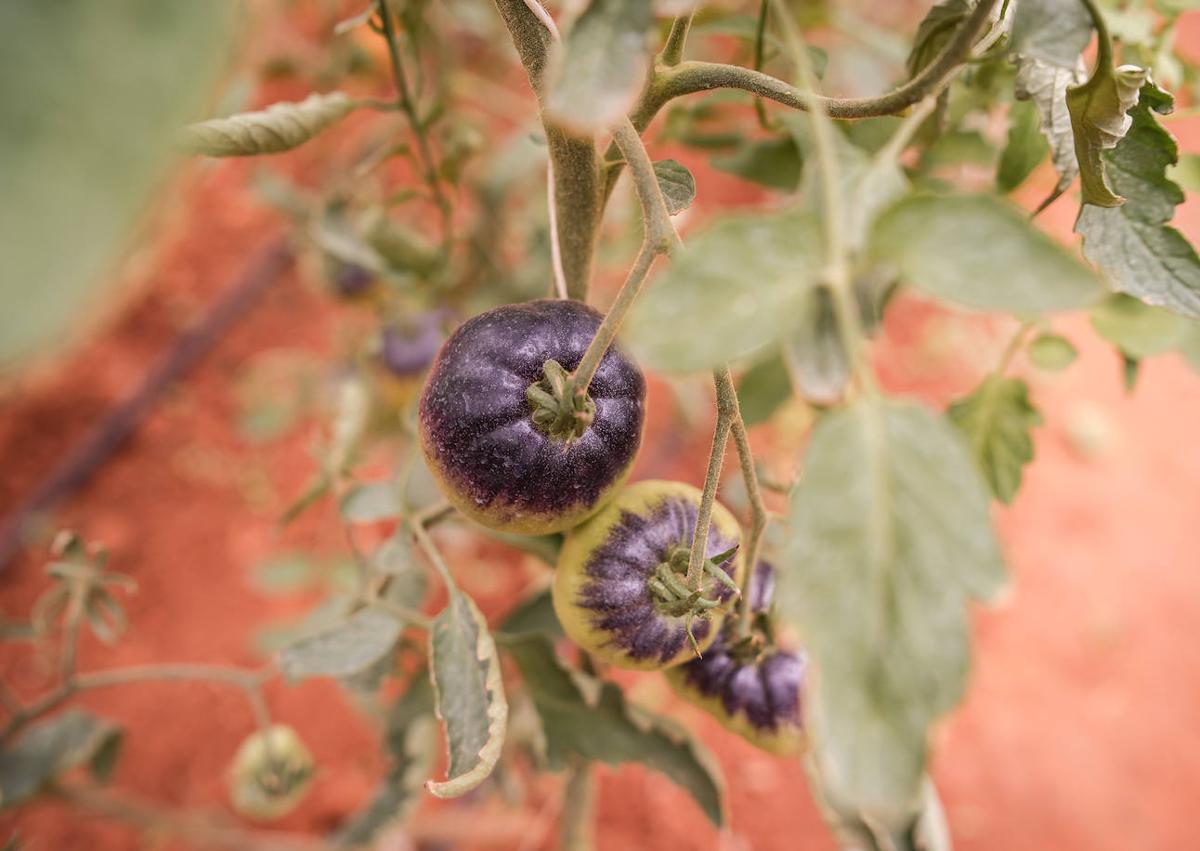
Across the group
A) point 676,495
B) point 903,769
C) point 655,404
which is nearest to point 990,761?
point 655,404

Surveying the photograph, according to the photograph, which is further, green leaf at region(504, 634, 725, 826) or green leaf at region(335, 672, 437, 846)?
green leaf at region(335, 672, 437, 846)

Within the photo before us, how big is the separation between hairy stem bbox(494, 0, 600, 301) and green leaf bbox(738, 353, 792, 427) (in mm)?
212

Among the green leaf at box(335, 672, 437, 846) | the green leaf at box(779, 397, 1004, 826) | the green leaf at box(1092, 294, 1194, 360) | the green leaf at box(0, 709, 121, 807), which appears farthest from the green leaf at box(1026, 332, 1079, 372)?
the green leaf at box(0, 709, 121, 807)

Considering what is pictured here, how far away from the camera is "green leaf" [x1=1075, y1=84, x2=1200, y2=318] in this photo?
0.36m

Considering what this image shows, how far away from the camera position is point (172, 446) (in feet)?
4.47

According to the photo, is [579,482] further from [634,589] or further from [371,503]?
[371,503]

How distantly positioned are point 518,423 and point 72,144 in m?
0.20

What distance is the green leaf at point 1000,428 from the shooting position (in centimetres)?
52

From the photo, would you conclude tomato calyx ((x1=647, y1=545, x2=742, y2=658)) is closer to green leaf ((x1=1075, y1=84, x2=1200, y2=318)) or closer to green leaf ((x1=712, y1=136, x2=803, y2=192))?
green leaf ((x1=1075, y1=84, x2=1200, y2=318))

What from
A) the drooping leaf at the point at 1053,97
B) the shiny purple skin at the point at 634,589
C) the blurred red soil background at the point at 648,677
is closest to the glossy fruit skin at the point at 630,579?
the shiny purple skin at the point at 634,589

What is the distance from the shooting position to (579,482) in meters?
0.37

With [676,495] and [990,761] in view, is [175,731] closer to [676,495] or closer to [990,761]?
[676,495]

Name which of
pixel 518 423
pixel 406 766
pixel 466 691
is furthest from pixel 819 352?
pixel 406 766

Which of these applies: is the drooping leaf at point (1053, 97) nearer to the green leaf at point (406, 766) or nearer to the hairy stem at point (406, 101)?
the hairy stem at point (406, 101)
